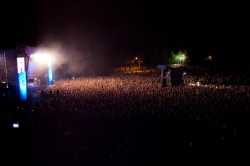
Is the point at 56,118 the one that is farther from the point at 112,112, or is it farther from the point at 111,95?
the point at 111,95

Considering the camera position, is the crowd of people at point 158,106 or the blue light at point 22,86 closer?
the crowd of people at point 158,106

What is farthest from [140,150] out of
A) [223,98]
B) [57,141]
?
Result: [223,98]

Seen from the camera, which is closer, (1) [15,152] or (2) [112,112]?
(1) [15,152]

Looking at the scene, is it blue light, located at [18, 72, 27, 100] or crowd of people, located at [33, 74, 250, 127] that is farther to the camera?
blue light, located at [18, 72, 27, 100]

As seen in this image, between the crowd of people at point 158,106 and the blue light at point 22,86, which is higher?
the blue light at point 22,86

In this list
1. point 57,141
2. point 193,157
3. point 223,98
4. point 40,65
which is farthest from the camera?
point 40,65

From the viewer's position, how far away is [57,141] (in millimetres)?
9781

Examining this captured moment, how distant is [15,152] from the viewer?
8.79 meters

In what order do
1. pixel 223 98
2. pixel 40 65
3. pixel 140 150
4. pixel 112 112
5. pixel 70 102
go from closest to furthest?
pixel 140 150 → pixel 112 112 → pixel 223 98 → pixel 70 102 → pixel 40 65

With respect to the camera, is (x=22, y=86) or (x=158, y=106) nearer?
(x=158, y=106)

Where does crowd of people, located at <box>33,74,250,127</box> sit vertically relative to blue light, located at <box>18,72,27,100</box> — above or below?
below

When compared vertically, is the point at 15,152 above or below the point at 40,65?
below

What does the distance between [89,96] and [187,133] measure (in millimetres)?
11342

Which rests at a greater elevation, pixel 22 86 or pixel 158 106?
pixel 22 86
